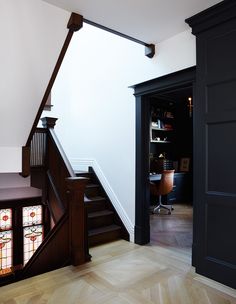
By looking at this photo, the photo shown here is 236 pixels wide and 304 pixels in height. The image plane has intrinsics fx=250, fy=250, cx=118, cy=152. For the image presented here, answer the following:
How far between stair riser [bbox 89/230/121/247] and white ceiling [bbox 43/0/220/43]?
2.70 metres

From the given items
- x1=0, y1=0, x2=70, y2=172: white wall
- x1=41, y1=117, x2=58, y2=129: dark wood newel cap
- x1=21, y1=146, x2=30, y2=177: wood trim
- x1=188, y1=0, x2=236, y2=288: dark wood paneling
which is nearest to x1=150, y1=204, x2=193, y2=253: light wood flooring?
x1=188, y1=0, x2=236, y2=288: dark wood paneling

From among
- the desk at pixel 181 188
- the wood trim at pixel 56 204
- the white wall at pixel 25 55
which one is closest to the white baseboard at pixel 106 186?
the wood trim at pixel 56 204

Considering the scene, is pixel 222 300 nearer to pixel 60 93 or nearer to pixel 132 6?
pixel 132 6

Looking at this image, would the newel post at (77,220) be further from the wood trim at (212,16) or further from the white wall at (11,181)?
the wood trim at (212,16)

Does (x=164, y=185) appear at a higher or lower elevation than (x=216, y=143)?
lower

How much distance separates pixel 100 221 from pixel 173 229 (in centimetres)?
128

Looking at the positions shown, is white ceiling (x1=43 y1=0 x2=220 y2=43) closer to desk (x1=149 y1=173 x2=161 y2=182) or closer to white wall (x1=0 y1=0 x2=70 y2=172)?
white wall (x1=0 y1=0 x2=70 y2=172)

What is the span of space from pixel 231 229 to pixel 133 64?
2.50 metres

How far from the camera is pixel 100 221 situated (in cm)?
383

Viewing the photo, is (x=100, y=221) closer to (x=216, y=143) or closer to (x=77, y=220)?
(x=77, y=220)

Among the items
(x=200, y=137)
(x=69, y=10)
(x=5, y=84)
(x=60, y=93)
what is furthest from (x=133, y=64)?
(x=60, y=93)

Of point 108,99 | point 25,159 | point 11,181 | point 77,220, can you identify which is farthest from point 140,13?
point 11,181

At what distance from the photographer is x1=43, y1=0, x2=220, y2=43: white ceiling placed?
236 centimetres

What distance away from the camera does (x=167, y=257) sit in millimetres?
3057
